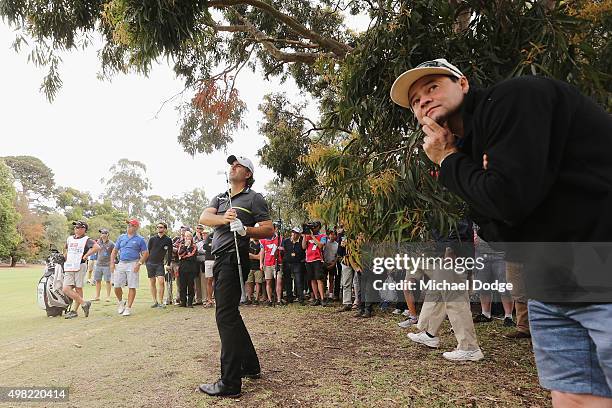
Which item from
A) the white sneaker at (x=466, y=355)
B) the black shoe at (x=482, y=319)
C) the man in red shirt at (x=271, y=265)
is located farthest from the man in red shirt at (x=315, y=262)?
the white sneaker at (x=466, y=355)

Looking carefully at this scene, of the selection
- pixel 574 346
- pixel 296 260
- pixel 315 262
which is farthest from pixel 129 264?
pixel 574 346

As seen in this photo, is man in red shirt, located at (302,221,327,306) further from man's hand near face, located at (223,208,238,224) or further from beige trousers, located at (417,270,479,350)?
man's hand near face, located at (223,208,238,224)

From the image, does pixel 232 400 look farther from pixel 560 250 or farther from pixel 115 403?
pixel 560 250

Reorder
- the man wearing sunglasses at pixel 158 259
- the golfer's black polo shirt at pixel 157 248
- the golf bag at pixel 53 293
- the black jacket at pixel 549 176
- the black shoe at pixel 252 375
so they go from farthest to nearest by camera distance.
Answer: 1. the golfer's black polo shirt at pixel 157 248
2. the man wearing sunglasses at pixel 158 259
3. the golf bag at pixel 53 293
4. the black shoe at pixel 252 375
5. the black jacket at pixel 549 176

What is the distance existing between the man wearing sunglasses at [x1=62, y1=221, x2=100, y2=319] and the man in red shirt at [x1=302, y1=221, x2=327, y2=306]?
4.62 metres

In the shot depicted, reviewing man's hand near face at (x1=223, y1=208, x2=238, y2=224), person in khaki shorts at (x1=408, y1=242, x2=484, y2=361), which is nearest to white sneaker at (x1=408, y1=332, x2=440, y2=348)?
person in khaki shorts at (x1=408, y1=242, x2=484, y2=361)

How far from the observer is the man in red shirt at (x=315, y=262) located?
9.85 meters

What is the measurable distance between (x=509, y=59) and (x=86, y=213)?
69.4m

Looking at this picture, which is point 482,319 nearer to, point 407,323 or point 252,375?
point 407,323

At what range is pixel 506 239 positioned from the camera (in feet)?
4.67

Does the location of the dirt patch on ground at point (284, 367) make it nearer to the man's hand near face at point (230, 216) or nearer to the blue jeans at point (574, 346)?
the man's hand near face at point (230, 216)

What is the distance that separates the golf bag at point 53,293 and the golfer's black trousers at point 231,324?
592 cm

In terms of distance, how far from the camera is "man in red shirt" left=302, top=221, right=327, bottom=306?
9852 mm

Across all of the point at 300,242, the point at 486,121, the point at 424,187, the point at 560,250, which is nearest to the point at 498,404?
the point at 424,187
